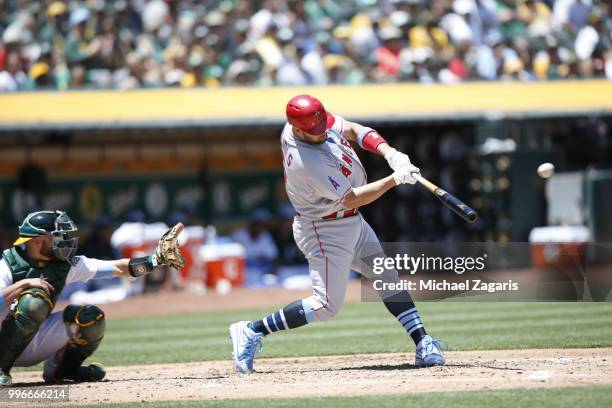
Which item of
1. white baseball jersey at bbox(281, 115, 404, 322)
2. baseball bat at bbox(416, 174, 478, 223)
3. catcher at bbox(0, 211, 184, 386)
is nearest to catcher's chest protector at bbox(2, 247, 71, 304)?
catcher at bbox(0, 211, 184, 386)

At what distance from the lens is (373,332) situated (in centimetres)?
892

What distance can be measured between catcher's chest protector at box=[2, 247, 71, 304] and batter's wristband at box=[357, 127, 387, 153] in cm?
209

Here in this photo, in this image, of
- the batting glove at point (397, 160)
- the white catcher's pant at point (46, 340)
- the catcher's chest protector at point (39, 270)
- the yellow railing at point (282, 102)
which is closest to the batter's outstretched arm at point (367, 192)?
the batting glove at point (397, 160)

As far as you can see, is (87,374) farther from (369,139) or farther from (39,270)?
(369,139)

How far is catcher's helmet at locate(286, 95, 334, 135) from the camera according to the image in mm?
5961

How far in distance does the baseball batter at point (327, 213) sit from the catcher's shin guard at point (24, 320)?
1.24 meters

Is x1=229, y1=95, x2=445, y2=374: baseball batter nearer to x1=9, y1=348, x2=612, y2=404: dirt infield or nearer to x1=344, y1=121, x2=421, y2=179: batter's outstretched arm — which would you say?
x1=344, y1=121, x2=421, y2=179: batter's outstretched arm

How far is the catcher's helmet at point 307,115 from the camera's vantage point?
596 centimetres

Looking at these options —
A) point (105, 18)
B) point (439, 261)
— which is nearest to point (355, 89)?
point (105, 18)

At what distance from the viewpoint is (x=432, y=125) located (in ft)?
52.0

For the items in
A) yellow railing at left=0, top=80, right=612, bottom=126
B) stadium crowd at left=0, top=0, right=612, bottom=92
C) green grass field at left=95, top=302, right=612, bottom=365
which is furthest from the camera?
stadium crowd at left=0, top=0, right=612, bottom=92

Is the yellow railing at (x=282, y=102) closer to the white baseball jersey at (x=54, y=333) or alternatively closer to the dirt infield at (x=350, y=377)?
the dirt infield at (x=350, y=377)

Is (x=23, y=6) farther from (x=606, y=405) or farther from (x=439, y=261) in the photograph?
(x=606, y=405)

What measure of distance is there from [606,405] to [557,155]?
11.0 m
